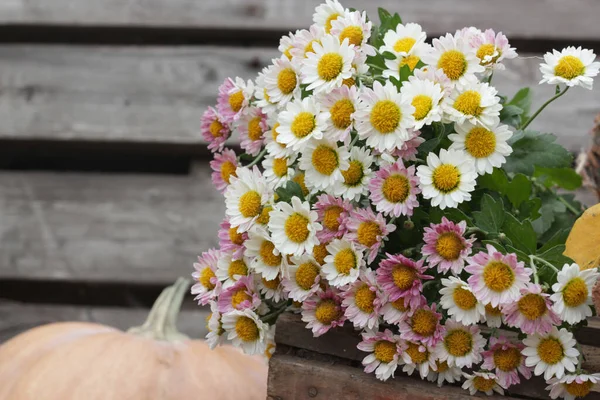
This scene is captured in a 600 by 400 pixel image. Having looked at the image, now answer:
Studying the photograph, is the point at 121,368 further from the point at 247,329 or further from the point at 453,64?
the point at 453,64

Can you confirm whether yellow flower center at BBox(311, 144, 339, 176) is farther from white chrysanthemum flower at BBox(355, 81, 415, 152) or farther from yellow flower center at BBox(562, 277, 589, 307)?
yellow flower center at BBox(562, 277, 589, 307)

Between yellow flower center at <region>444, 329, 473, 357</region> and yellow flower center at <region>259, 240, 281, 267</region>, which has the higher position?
yellow flower center at <region>259, 240, 281, 267</region>

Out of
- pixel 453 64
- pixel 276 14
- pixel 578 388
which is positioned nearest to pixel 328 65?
pixel 453 64

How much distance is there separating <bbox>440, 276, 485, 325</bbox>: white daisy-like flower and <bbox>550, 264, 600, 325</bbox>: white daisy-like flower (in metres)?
0.06

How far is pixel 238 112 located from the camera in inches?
26.6

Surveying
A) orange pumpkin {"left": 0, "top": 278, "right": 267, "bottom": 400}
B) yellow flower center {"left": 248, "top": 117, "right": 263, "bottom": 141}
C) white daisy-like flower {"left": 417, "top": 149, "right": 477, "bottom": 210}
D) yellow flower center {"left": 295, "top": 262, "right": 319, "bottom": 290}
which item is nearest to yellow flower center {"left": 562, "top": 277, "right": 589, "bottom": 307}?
white daisy-like flower {"left": 417, "top": 149, "right": 477, "bottom": 210}

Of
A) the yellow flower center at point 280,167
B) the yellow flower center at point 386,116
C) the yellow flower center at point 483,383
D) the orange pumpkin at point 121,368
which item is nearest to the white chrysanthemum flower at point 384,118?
the yellow flower center at point 386,116

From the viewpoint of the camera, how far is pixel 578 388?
0.54m

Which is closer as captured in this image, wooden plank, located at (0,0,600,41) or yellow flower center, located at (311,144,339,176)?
yellow flower center, located at (311,144,339,176)

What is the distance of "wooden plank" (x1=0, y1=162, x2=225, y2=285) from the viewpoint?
1352 millimetres

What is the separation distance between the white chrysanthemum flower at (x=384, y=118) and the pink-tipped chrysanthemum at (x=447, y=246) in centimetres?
8

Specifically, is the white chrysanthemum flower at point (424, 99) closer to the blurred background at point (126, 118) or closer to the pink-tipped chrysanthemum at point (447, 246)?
the pink-tipped chrysanthemum at point (447, 246)

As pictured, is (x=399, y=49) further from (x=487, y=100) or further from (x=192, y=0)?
(x=192, y=0)

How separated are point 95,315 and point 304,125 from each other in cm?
97
